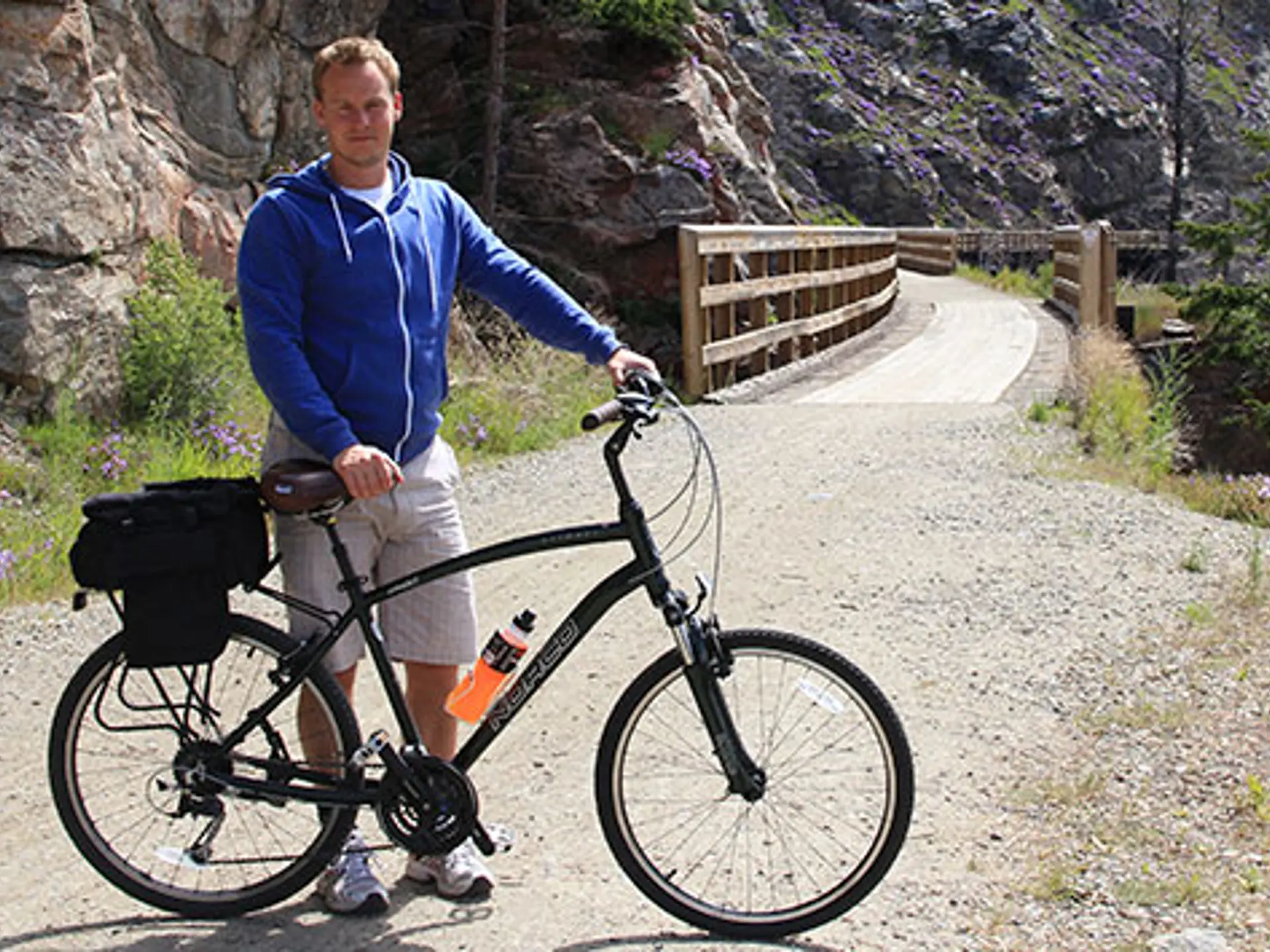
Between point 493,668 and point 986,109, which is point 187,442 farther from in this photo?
point 986,109

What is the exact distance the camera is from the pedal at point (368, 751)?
354 centimetres

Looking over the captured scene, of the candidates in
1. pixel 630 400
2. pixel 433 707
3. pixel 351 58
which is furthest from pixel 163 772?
pixel 351 58

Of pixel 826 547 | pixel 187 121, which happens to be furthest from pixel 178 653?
pixel 187 121

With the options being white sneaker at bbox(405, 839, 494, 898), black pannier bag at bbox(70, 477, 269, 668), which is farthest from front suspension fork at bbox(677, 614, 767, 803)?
black pannier bag at bbox(70, 477, 269, 668)

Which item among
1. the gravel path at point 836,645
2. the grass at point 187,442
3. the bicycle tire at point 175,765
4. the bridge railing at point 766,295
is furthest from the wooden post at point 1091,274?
the bicycle tire at point 175,765

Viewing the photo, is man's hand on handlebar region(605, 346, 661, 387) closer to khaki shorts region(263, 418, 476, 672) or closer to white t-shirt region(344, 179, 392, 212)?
khaki shorts region(263, 418, 476, 672)

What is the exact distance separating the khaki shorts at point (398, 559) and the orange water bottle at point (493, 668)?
22 centimetres

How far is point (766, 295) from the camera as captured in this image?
53.2 feet

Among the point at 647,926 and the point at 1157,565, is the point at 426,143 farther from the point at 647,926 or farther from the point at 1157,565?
the point at 647,926

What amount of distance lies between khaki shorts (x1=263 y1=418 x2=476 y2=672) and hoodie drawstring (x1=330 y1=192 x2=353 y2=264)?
465mm

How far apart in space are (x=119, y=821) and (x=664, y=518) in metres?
5.06

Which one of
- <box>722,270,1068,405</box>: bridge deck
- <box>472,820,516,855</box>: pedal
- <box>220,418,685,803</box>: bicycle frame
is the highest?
<box>220,418,685,803</box>: bicycle frame

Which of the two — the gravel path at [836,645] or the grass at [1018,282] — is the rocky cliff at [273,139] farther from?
the grass at [1018,282]

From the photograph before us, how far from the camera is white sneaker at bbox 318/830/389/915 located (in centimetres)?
370
